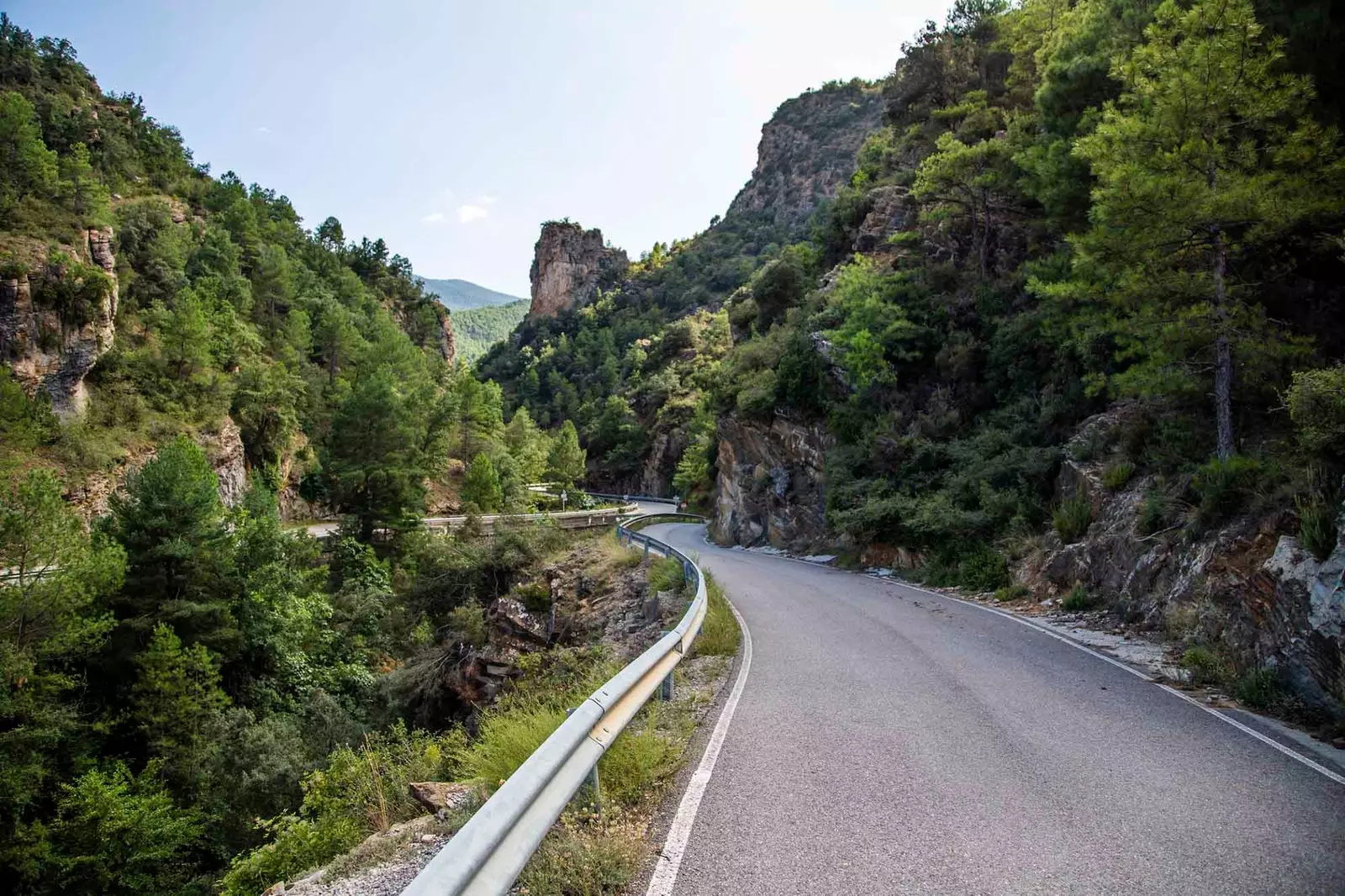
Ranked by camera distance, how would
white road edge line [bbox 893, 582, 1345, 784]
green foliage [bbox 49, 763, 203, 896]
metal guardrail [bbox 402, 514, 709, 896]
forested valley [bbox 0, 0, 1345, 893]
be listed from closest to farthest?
metal guardrail [bbox 402, 514, 709, 896] < white road edge line [bbox 893, 582, 1345, 784] < forested valley [bbox 0, 0, 1345, 893] < green foliage [bbox 49, 763, 203, 896]

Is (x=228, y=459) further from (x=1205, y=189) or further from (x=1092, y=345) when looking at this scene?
(x=1205, y=189)

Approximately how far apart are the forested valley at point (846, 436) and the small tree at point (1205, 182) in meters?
0.06

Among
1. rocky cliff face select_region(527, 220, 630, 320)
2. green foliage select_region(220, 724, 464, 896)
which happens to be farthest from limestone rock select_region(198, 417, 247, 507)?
rocky cliff face select_region(527, 220, 630, 320)

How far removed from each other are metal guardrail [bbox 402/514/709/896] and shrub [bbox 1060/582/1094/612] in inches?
359

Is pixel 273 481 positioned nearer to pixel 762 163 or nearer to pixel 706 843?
pixel 706 843

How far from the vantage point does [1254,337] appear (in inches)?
414

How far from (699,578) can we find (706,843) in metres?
7.28

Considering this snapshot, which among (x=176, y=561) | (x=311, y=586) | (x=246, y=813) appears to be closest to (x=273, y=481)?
(x=311, y=586)

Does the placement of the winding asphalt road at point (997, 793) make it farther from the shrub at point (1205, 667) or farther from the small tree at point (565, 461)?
the small tree at point (565, 461)

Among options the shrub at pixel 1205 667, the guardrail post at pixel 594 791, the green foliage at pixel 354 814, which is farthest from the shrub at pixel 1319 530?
the green foliage at pixel 354 814

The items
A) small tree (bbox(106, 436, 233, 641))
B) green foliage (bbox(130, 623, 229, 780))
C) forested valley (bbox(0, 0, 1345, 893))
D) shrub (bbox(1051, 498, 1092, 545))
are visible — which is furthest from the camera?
small tree (bbox(106, 436, 233, 641))

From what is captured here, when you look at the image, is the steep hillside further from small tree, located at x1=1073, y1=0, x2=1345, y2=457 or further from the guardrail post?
the guardrail post

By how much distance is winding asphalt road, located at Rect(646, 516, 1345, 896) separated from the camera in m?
3.15

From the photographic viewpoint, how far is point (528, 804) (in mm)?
2736
